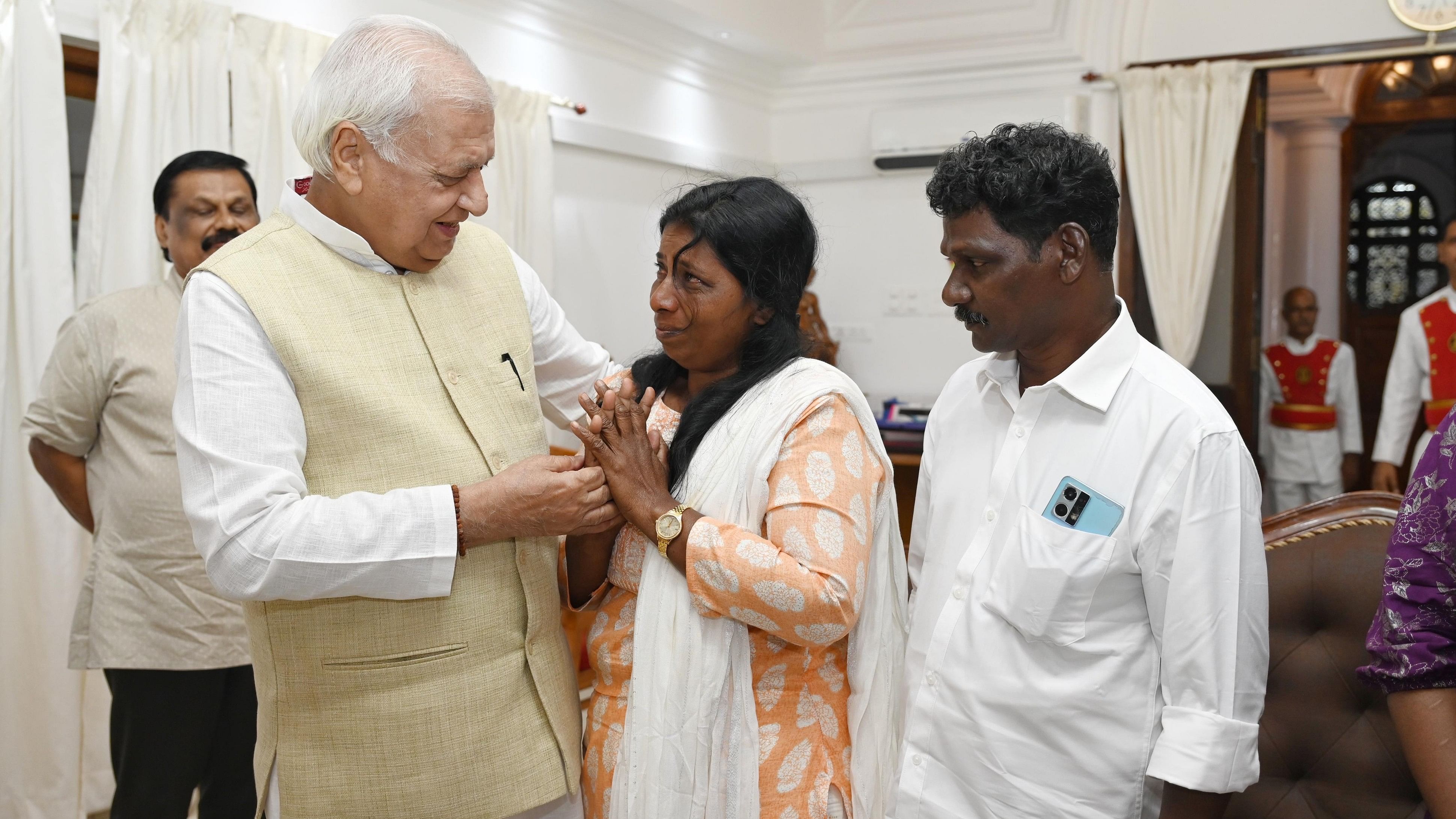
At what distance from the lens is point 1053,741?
4.53ft

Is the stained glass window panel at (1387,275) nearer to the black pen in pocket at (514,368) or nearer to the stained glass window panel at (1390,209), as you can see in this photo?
the stained glass window panel at (1390,209)

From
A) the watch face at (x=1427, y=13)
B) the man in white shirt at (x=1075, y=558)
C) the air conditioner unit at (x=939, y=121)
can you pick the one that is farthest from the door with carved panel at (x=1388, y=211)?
the man in white shirt at (x=1075, y=558)

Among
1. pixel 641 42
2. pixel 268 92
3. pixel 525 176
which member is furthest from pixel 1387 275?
pixel 268 92

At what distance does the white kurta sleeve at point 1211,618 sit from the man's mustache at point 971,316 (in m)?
0.31

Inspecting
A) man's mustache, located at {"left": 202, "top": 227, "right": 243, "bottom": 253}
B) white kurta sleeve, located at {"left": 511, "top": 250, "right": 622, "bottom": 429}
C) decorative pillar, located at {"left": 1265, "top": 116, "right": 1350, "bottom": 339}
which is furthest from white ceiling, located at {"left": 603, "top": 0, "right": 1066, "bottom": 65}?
white kurta sleeve, located at {"left": 511, "top": 250, "right": 622, "bottom": 429}

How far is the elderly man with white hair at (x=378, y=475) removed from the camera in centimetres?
132

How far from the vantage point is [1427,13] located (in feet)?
16.9

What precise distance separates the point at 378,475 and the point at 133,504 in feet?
4.41

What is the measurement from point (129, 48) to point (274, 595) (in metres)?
2.72

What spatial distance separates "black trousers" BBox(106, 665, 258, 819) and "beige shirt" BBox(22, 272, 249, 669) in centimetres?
7

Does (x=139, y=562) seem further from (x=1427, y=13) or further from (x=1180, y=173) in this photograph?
(x=1427, y=13)

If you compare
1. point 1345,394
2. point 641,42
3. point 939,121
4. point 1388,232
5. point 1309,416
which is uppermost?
point 641,42

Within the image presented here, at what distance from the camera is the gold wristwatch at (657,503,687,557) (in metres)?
1.48

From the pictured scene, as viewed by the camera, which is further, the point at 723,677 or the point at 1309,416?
the point at 1309,416
